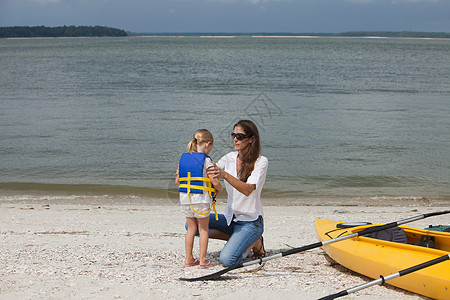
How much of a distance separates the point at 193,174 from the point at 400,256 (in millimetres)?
2306

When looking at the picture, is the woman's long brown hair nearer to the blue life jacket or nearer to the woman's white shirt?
the woman's white shirt

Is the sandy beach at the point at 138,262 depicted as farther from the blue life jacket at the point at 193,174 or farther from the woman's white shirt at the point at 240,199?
the blue life jacket at the point at 193,174

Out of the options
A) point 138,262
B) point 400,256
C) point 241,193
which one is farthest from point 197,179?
point 400,256

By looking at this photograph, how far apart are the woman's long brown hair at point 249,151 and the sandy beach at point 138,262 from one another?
1080 mm

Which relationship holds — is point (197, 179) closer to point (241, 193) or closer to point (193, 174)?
point (193, 174)

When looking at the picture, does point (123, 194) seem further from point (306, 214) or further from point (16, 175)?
point (306, 214)

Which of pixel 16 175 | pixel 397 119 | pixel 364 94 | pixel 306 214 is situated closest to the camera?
→ pixel 306 214

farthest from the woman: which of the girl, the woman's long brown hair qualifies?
the girl

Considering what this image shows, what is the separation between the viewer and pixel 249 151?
5.21m

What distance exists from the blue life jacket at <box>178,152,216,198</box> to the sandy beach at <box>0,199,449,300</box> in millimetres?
920

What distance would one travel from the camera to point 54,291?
4.70 meters

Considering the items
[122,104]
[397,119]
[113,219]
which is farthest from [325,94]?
[113,219]

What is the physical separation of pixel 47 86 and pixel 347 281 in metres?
29.2

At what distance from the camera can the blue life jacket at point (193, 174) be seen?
5008 millimetres
